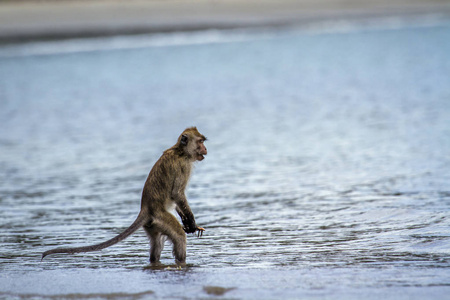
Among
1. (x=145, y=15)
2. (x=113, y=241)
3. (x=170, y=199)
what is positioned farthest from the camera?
(x=145, y=15)

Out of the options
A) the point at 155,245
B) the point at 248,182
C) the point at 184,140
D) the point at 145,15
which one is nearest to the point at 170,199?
the point at 155,245

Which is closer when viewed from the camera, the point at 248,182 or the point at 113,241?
the point at 113,241

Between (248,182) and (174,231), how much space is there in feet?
13.1

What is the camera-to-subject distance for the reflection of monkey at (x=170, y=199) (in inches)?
245

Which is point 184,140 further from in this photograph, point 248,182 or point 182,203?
point 248,182

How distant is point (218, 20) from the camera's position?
44.9m

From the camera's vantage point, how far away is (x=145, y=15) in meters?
43.3

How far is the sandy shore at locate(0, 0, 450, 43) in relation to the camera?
137 feet

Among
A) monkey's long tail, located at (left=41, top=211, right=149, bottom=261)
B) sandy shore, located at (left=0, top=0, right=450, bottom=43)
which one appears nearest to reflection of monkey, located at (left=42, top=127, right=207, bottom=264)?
monkey's long tail, located at (left=41, top=211, right=149, bottom=261)

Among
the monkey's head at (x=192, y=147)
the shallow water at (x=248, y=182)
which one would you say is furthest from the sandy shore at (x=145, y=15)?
the monkey's head at (x=192, y=147)

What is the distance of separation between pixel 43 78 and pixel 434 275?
84.2 ft

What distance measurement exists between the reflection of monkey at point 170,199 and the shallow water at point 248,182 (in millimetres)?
251

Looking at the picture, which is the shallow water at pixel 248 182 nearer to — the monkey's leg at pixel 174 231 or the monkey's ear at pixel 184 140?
the monkey's leg at pixel 174 231

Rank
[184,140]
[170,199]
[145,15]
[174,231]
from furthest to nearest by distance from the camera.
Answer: [145,15]
[184,140]
[170,199]
[174,231]
